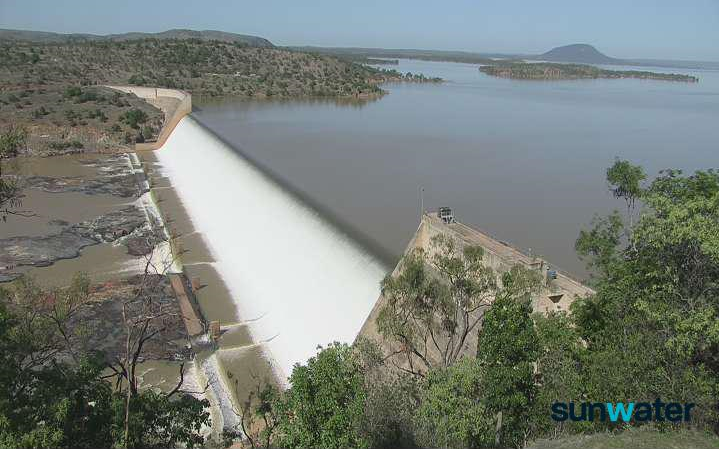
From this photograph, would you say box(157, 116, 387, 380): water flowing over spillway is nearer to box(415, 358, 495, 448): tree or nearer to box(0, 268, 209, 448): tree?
box(0, 268, 209, 448): tree

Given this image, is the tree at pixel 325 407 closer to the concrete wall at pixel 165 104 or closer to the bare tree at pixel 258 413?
the bare tree at pixel 258 413

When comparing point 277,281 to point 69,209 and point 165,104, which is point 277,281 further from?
point 165,104

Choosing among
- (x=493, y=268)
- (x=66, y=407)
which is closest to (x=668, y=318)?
(x=493, y=268)

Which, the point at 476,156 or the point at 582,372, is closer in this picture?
the point at 582,372

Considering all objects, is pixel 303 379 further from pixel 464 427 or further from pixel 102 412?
pixel 102 412

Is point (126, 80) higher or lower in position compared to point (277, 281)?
higher

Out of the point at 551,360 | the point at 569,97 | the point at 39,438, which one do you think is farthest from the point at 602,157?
the point at 569,97
